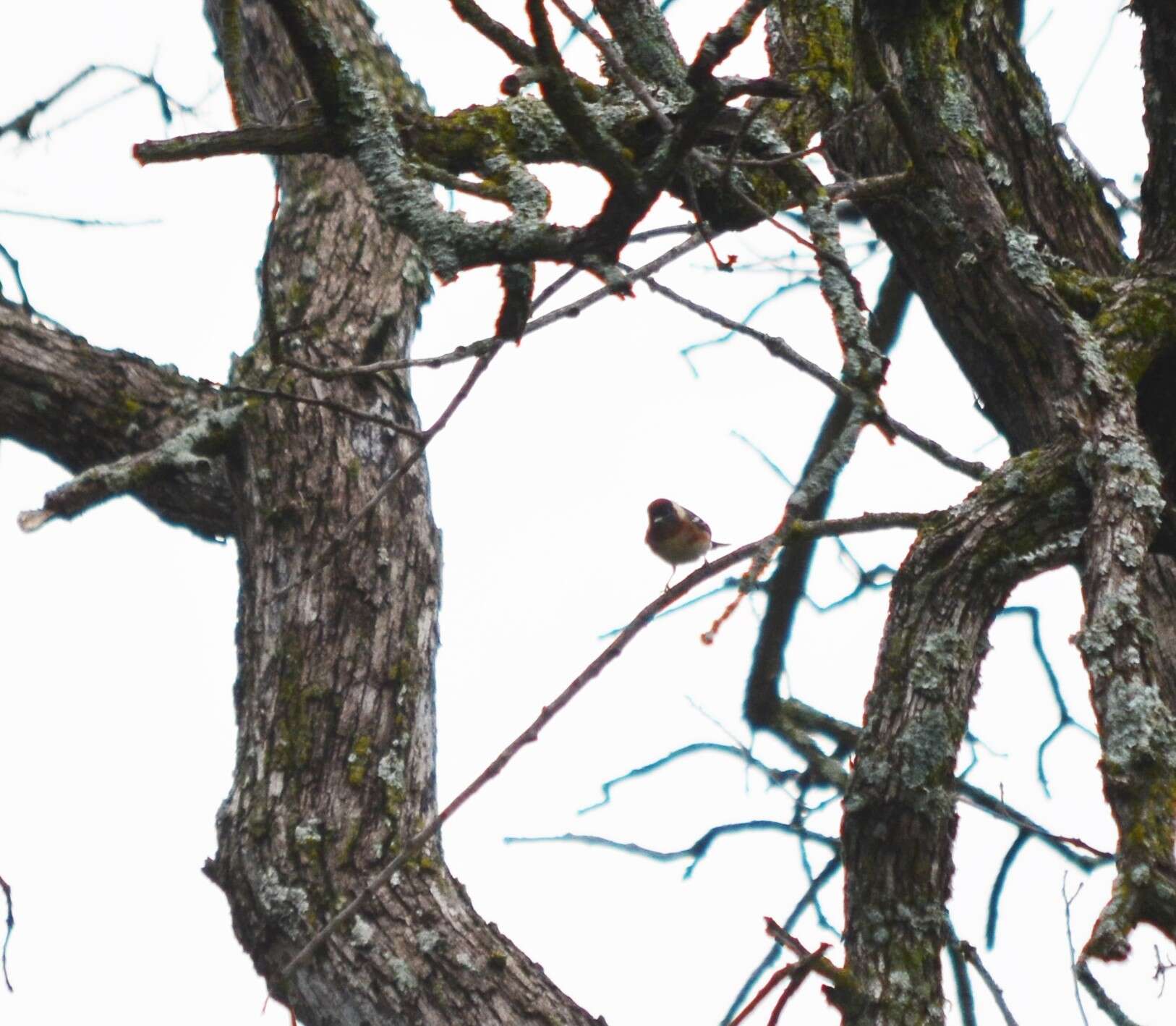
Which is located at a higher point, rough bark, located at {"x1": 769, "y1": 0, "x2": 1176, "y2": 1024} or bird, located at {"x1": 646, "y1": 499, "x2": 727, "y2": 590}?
bird, located at {"x1": 646, "y1": 499, "x2": 727, "y2": 590}

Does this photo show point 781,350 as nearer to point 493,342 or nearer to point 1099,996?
point 493,342

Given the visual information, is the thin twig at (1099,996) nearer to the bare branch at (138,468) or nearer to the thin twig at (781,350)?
the thin twig at (781,350)

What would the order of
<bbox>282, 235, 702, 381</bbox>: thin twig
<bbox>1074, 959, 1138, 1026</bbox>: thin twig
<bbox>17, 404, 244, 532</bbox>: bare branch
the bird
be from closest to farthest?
<bbox>1074, 959, 1138, 1026</bbox>: thin twig, <bbox>282, 235, 702, 381</bbox>: thin twig, <bbox>17, 404, 244, 532</bbox>: bare branch, the bird

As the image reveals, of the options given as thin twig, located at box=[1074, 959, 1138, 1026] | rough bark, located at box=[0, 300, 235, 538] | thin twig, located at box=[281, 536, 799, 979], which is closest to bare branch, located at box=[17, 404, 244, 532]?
rough bark, located at box=[0, 300, 235, 538]

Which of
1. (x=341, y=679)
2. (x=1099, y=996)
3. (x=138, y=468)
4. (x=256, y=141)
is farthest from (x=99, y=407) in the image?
(x=1099, y=996)

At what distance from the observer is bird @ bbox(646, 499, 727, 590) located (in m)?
6.91

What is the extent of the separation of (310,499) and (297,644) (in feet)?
1.37

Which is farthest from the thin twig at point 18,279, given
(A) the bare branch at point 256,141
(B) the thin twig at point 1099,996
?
(B) the thin twig at point 1099,996

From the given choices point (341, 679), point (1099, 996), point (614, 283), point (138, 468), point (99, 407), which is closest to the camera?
point (1099, 996)

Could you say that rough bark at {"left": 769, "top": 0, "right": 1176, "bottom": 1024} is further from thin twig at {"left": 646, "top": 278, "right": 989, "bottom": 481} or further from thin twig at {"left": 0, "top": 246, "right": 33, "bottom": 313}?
thin twig at {"left": 0, "top": 246, "right": 33, "bottom": 313}

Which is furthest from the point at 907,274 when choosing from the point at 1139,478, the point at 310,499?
the point at 310,499

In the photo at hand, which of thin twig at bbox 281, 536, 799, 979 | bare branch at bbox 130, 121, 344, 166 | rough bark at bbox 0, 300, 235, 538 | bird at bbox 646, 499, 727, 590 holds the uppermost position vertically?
bird at bbox 646, 499, 727, 590

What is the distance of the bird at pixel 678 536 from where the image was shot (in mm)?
6910

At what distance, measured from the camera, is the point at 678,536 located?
6.89 metres
